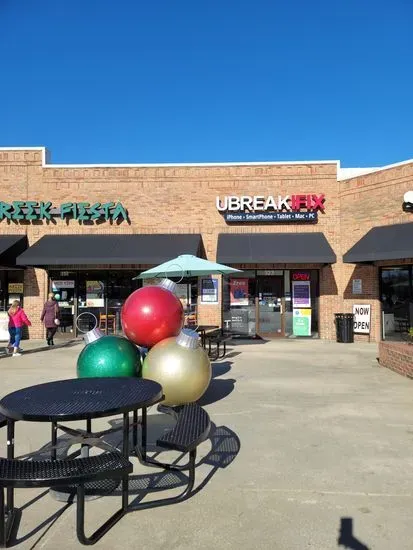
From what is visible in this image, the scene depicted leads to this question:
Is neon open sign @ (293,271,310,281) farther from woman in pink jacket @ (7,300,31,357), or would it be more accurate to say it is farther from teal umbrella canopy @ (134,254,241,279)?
woman in pink jacket @ (7,300,31,357)

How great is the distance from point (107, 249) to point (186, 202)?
10.9 ft

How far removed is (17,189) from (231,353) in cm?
1026

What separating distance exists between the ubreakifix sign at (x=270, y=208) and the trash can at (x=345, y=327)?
359 cm

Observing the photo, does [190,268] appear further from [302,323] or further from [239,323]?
[302,323]

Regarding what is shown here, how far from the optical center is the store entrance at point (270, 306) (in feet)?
56.4

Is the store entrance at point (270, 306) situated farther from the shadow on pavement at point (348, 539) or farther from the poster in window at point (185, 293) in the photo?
the shadow on pavement at point (348, 539)

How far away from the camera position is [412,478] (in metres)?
4.40

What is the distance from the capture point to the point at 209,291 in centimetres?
1708

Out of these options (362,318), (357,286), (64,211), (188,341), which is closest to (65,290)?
(64,211)

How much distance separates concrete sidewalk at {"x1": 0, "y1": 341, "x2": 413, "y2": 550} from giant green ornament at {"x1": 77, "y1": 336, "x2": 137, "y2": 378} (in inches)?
27.1

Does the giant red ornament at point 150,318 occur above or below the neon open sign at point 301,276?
below

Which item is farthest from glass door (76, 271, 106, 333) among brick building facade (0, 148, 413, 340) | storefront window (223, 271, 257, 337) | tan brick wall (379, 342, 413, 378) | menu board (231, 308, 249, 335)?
tan brick wall (379, 342, 413, 378)

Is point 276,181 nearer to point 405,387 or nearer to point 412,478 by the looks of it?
point 405,387

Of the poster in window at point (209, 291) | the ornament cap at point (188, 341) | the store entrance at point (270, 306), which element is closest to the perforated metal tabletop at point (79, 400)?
the ornament cap at point (188, 341)
